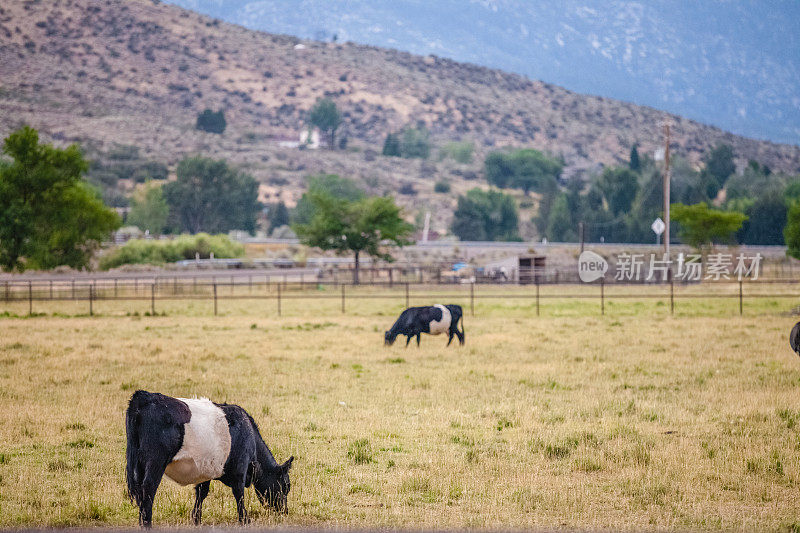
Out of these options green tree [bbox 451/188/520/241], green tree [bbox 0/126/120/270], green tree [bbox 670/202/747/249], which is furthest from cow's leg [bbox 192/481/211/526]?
green tree [bbox 451/188/520/241]

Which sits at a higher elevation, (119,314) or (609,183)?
(609,183)

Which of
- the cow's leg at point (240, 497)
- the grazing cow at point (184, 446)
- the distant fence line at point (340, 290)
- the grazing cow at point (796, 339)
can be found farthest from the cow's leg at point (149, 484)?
the distant fence line at point (340, 290)

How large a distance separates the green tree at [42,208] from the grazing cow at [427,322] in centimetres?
4102

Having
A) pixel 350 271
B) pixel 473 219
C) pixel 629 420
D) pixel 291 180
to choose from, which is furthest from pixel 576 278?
pixel 291 180

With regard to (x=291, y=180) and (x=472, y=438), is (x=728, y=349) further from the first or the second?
(x=291, y=180)

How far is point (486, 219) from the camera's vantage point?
A: 138875 mm

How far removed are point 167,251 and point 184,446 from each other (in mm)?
80664

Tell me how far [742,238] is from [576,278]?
56.0 metres

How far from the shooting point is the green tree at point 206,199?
409 feet

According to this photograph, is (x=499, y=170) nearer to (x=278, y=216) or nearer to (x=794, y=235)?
(x=278, y=216)

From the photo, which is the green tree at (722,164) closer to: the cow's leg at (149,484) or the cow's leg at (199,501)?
the cow's leg at (199,501)

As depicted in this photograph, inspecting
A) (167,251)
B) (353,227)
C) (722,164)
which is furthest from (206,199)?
(722,164)

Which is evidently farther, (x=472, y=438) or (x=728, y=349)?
(x=728, y=349)

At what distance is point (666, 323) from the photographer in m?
33.8
